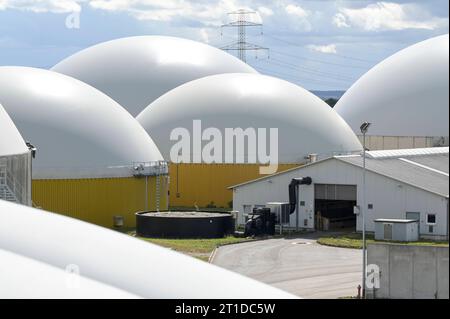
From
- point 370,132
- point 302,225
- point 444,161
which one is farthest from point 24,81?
point 370,132

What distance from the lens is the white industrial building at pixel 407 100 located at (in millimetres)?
62344

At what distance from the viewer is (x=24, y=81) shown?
44.8 meters

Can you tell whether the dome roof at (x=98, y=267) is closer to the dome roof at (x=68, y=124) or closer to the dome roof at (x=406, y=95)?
the dome roof at (x=68, y=124)

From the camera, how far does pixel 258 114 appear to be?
170 feet

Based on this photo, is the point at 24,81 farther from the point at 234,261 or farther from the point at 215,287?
the point at 215,287

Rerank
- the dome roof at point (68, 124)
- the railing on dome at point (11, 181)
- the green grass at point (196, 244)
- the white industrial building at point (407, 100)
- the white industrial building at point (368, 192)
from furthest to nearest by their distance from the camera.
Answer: the white industrial building at point (407, 100) < the dome roof at point (68, 124) < the white industrial building at point (368, 192) < the green grass at point (196, 244) < the railing on dome at point (11, 181)

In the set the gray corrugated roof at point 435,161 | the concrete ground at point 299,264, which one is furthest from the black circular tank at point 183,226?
the gray corrugated roof at point 435,161

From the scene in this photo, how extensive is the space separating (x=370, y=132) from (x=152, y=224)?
92.7 ft

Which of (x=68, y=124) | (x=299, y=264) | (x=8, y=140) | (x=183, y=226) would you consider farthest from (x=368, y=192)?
(x=8, y=140)

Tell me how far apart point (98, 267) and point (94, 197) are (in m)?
31.9

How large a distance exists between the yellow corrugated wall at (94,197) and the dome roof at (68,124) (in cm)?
65

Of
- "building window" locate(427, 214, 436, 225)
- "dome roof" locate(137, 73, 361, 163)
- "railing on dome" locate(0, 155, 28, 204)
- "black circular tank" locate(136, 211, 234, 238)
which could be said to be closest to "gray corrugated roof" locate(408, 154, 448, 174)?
"dome roof" locate(137, 73, 361, 163)

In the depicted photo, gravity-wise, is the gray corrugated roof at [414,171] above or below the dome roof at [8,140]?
below

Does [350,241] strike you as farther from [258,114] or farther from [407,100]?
[407,100]
